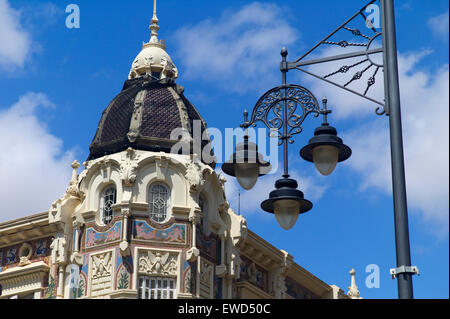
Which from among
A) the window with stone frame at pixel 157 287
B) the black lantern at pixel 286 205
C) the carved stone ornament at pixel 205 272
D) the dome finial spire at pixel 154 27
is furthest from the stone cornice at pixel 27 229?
the black lantern at pixel 286 205

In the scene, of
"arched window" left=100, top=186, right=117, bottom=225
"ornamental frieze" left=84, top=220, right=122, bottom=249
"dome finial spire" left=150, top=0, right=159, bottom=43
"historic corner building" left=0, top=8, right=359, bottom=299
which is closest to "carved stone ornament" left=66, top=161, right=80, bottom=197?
"historic corner building" left=0, top=8, right=359, bottom=299

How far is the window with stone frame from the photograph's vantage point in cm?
3152

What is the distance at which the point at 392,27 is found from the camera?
14430mm

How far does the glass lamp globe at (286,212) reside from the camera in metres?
15.9

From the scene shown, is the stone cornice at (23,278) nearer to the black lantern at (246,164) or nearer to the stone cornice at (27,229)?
the stone cornice at (27,229)

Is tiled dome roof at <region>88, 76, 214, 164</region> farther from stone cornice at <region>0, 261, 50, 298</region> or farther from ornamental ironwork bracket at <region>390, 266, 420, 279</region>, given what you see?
ornamental ironwork bracket at <region>390, 266, 420, 279</region>

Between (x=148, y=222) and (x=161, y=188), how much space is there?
140 centimetres

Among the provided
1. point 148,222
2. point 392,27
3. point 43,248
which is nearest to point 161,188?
point 148,222

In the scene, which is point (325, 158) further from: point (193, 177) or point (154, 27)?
point (154, 27)

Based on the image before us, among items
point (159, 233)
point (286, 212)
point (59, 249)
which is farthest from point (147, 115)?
point (286, 212)

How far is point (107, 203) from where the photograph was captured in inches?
1298

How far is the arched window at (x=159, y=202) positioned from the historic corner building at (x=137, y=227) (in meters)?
0.03

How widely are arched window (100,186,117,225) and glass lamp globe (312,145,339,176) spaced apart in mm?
17921
